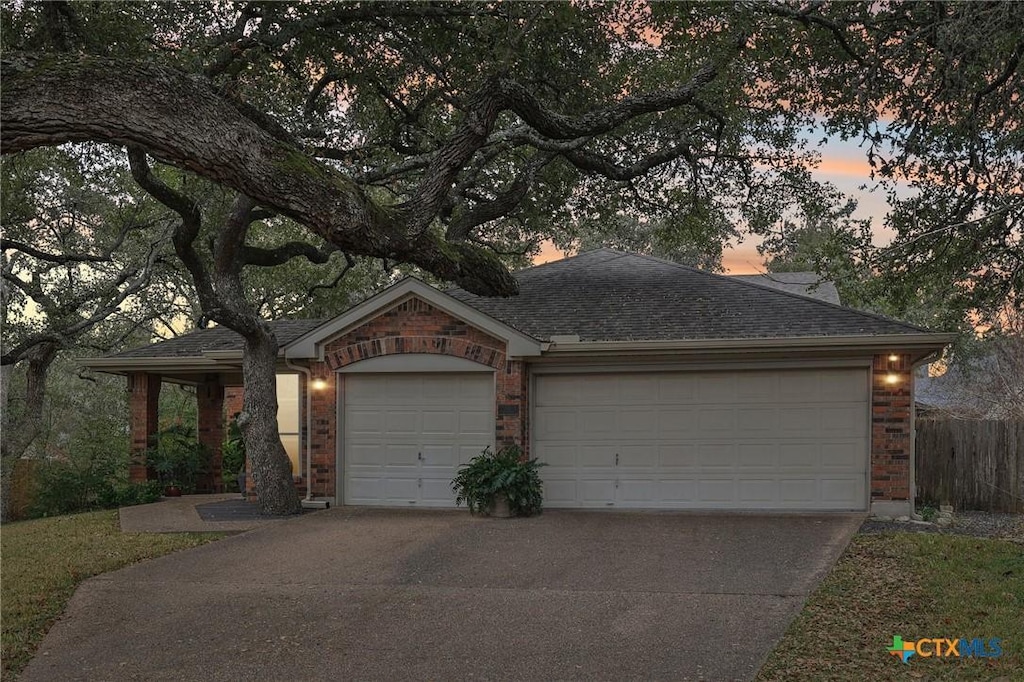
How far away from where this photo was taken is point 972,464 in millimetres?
15609

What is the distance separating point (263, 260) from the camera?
54.3 feet

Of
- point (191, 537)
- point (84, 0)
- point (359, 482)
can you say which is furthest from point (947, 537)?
point (84, 0)

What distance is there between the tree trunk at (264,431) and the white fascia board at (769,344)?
177 inches

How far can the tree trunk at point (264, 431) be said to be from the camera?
46.1 feet

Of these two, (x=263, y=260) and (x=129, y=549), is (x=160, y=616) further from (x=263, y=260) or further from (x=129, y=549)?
(x=263, y=260)

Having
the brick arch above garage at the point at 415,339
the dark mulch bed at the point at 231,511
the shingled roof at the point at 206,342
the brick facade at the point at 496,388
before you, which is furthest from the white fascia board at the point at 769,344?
the shingled roof at the point at 206,342

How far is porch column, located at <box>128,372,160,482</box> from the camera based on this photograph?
57.8 feet

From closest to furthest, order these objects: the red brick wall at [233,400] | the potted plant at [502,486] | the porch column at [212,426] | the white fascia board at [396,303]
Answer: the potted plant at [502,486], the white fascia board at [396,303], the porch column at [212,426], the red brick wall at [233,400]

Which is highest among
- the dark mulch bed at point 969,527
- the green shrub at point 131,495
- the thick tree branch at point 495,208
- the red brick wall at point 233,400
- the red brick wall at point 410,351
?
the thick tree branch at point 495,208

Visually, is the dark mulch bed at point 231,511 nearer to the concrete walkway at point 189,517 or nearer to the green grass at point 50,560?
the concrete walkway at point 189,517

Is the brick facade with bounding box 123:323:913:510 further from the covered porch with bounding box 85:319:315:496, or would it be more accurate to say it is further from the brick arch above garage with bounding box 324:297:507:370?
the covered porch with bounding box 85:319:315:496

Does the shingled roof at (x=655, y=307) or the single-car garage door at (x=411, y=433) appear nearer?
the shingled roof at (x=655, y=307)

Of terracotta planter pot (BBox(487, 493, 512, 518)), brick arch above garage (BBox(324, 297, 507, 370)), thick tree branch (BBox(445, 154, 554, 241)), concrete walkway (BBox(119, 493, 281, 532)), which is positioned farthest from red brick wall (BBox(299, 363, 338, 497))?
thick tree branch (BBox(445, 154, 554, 241))

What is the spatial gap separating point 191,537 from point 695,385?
7636 millimetres
